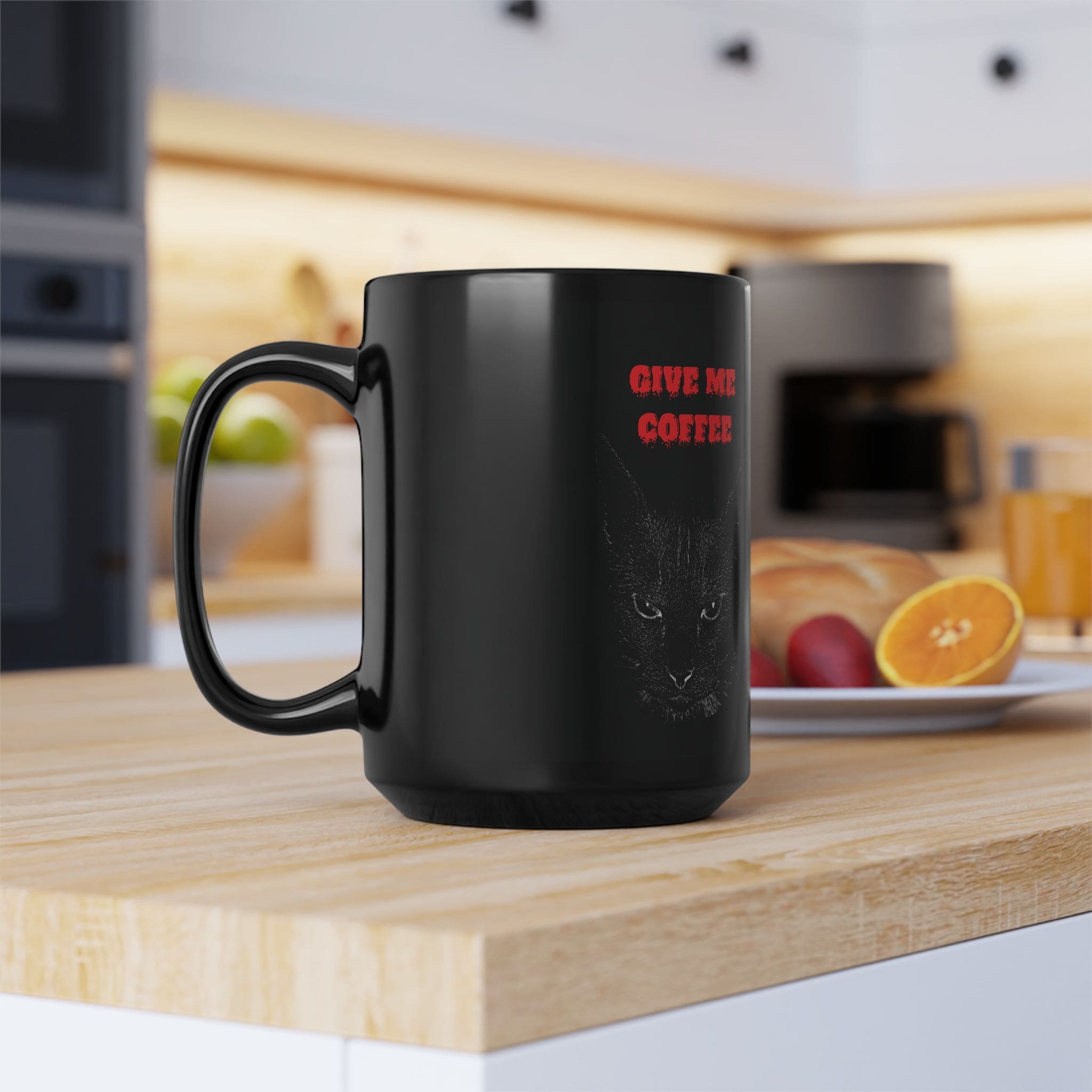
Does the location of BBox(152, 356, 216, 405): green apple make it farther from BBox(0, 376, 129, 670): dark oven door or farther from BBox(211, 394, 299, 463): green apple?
BBox(0, 376, 129, 670): dark oven door

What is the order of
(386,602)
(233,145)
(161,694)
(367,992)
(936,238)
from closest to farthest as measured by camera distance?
(367,992), (386,602), (161,694), (233,145), (936,238)

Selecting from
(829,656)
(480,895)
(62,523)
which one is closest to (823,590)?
(829,656)

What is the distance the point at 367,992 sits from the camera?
349mm

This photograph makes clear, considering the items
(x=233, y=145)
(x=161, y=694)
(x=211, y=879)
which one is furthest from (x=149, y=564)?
(x=211, y=879)

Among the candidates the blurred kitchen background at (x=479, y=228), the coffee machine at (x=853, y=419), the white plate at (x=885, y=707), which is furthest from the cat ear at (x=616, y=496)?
the coffee machine at (x=853, y=419)

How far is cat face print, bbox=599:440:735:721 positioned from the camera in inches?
18.1

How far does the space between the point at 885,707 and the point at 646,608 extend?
0.93 ft

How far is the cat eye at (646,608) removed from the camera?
46 cm

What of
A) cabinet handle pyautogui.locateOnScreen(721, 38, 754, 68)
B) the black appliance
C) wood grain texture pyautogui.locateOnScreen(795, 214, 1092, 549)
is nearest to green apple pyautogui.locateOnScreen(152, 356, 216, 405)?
the black appliance

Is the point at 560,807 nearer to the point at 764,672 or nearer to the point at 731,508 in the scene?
the point at 731,508

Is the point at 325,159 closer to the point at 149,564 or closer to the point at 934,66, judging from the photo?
the point at 149,564

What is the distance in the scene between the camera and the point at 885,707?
28.2 inches

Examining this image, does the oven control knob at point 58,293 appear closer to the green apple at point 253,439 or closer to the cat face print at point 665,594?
the green apple at point 253,439

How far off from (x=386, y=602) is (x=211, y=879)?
101mm
